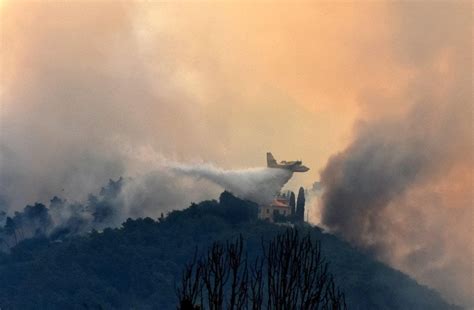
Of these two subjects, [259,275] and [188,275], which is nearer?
[188,275]

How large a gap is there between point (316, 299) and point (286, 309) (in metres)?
5.09

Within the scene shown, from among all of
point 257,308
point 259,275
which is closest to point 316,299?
point 257,308

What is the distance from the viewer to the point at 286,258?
9600 centimetres

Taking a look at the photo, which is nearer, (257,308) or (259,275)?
(257,308)

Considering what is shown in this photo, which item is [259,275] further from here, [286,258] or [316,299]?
[316,299]

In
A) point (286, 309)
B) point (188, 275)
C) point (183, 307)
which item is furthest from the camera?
point (286, 309)

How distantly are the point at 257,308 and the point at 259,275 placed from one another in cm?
855

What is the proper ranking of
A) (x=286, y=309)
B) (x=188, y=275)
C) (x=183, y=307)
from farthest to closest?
1. (x=286, y=309)
2. (x=188, y=275)
3. (x=183, y=307)

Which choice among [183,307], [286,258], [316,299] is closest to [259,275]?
[286,258]

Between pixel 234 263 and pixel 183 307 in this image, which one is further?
pixel 234 263

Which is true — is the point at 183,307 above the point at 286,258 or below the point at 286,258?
below

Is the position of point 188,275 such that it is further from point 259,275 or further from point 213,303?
point 259,275

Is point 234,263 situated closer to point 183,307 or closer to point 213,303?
point 213,303

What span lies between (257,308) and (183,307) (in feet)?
40.1
